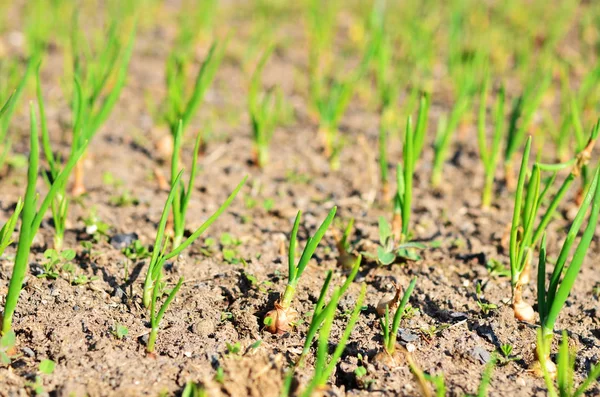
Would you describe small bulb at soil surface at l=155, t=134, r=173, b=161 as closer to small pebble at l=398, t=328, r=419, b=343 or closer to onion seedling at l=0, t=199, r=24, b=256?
onion seedling at l=0, t=199, r=24, b=256

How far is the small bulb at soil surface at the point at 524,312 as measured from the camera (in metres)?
1.66

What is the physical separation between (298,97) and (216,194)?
1042 millimetres

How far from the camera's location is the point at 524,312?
1.66 m

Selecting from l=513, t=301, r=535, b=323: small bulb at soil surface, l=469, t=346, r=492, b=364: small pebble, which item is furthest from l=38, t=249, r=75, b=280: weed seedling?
l=513, t=301, r=535, b=323: small bulb at soil surface

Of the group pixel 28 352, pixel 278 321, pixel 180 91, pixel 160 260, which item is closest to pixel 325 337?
pixel 278 321

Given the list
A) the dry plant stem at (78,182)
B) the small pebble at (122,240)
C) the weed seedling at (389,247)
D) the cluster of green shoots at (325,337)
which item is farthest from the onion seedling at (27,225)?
the weed seedling at (389,247)

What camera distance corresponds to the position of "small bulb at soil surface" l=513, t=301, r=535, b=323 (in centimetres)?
166

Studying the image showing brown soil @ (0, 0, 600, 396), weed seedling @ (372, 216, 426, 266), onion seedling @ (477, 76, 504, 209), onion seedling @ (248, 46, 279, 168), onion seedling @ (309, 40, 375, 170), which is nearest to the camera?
brown soil @ (0, 0, 600, 396)

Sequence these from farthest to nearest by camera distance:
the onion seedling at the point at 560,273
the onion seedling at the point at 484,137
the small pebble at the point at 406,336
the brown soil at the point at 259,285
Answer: the onion seedling at the point at 484,137 → the small pebble at the point at 406,336 → the brown soil at the point at 259,285 → the onion seedling at the point at 560,273

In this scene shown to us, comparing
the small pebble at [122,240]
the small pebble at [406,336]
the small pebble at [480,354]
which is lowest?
the small pebble at [480,354]

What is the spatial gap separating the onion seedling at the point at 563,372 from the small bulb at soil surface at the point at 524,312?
13cm

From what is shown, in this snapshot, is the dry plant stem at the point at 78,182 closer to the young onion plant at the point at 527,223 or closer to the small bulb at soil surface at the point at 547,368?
the young onion plant at the point at 527,223

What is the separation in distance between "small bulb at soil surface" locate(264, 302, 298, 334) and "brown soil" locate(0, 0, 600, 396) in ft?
0.08

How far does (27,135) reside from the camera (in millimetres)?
→ 2574
